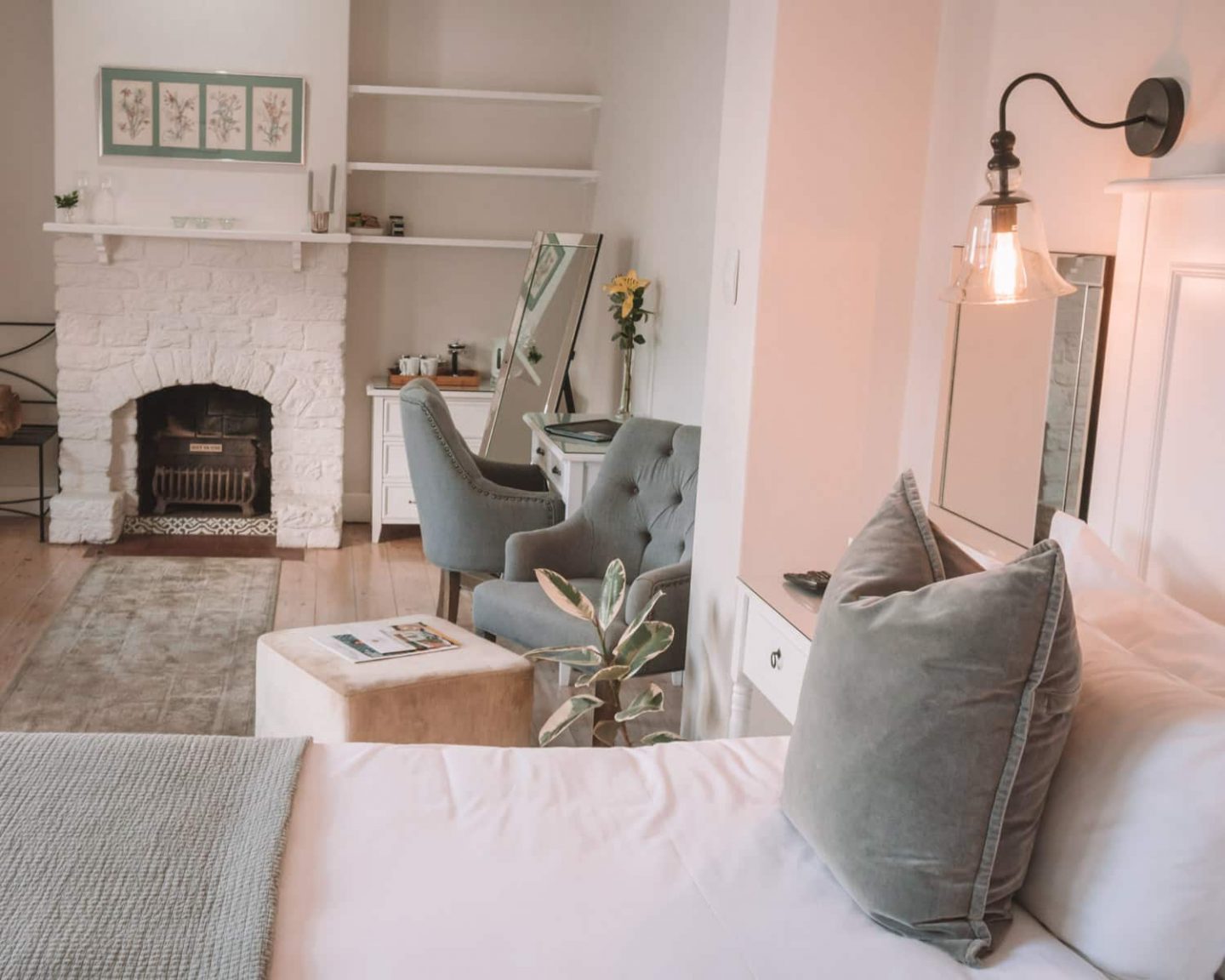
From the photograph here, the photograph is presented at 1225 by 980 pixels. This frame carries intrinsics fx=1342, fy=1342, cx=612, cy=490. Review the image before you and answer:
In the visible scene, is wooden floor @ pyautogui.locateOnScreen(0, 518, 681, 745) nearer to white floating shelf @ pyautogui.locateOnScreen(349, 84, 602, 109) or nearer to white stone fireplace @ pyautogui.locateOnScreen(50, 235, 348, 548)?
white stone fireplace @ pyautogui.locateOnScreen(50, 235, 348, 548)

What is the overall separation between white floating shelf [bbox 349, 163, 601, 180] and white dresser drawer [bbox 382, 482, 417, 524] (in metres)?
1.45

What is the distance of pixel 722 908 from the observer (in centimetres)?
165

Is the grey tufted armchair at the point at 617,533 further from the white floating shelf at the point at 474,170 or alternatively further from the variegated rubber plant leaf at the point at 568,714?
the white floating shelf at the point at 474,170

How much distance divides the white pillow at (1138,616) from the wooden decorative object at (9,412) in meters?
5.15

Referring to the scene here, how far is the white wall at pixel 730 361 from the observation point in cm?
295

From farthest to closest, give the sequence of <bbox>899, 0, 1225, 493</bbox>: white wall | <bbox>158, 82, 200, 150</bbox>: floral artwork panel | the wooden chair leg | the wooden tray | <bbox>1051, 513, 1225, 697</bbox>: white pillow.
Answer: the wooden tray, <bbox>158, 82, 200, 150</bbox>: floral artwork panel, the wooden chair leg, <bbox>899, 0, 1225, 493</bbox>: white wall, <bbox>1051, 513, 1225, 697</bbox>: white pillow

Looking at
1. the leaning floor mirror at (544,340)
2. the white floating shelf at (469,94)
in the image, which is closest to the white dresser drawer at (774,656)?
the leaning floor mirror at (544,340)

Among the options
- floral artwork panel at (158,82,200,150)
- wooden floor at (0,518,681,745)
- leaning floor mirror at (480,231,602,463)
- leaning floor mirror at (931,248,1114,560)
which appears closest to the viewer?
leaning floor mirror at (931,248,1114,560)

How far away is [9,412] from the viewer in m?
6.00

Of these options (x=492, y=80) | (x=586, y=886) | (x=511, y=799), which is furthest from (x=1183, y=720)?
(x=492, y=80)

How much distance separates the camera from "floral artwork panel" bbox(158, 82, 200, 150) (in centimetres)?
586

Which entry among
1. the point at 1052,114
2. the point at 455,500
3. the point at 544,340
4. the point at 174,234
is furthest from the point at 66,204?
the point at 1052,114

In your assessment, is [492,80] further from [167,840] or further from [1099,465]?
[167,840]

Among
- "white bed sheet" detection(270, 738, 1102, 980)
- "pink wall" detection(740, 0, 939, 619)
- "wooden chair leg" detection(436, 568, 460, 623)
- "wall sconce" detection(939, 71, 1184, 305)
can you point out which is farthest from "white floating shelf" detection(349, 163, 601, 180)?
"white bed sheet" detection(270, 738, 1102, 980)
